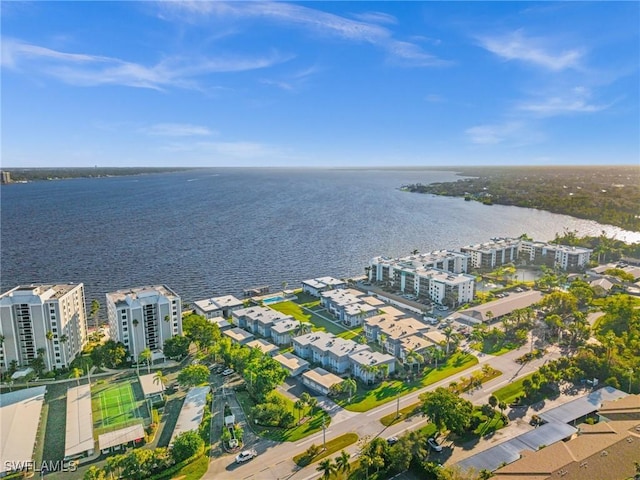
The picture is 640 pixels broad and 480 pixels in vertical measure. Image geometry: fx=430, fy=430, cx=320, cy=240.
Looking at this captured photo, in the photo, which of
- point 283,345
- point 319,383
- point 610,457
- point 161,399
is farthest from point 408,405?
point 161,399

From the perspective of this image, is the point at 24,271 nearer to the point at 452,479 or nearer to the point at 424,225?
the point at 452,479

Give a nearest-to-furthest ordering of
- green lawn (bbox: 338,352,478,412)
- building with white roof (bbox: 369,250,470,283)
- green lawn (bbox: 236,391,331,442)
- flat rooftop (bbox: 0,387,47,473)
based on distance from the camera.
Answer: flat rooftop (bbox: 0,387,47,473), green lawn (bbox: 236,391,331,442), green lawn (bbox: 338,352,478,412), building with white roof (bbox: 369,250,470,283)

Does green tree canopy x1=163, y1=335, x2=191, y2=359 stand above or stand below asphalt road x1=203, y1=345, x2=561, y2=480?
above

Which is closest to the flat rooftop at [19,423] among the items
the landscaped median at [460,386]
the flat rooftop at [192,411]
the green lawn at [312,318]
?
the flat rooftop at [192,411]

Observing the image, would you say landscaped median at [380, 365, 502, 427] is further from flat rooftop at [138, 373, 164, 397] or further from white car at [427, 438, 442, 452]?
flat rooftop at [138, 373, 164, 397]

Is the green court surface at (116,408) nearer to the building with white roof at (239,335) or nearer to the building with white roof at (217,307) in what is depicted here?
the building with white roof at (239,335)

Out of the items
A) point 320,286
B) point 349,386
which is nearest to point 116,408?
point 349,386

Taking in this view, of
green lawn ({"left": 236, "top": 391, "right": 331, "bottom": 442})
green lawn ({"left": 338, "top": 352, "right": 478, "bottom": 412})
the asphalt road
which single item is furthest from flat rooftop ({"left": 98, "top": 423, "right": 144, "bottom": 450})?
green lawn ({"left": 338, "top": 352, "right": 478, "bottom": 412})
